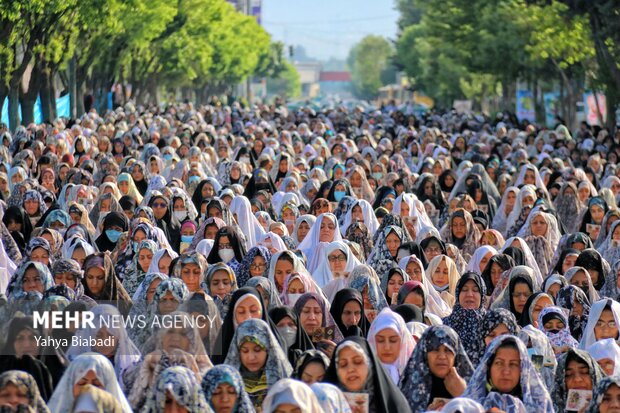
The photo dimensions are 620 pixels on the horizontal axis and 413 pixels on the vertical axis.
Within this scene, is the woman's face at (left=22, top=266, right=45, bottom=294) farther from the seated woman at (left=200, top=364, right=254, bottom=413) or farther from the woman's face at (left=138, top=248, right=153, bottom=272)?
the seated woman at (left=200, top=364, right=254, bottom=413)

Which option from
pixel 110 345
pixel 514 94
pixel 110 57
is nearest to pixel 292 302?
pixel 110 345

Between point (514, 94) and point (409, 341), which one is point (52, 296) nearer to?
point (409, 341)

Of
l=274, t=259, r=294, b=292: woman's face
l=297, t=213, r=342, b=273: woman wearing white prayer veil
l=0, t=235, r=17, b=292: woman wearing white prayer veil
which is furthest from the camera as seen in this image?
l=297, t=213, r=342, b=273: woman wearing white prayer veil

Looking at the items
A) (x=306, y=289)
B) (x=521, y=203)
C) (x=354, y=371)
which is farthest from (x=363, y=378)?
(x=521, y=203)

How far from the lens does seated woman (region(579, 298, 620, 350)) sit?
38.4ft

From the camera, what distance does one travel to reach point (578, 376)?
10.1m

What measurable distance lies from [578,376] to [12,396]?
11.1ft

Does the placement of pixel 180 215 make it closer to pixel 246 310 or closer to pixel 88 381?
pixel 246 310

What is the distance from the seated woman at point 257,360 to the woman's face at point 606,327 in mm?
2718

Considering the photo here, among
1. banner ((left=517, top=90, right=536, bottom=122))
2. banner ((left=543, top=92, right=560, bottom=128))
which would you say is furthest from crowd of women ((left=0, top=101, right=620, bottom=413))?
banner ((left=517, top=90, right=536, bottom=122))

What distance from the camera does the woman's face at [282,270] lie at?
1378 cm

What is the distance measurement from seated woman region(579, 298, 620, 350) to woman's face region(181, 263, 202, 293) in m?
3.05

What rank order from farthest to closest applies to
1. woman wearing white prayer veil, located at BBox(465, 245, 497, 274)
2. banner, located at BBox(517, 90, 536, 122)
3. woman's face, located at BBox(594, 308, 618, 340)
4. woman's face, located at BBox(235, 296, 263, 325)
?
1. banner, located at BBox(517, 90, 536, 122)
2. woman wearing white prayer veil, located at BBox(465, 245, 497, 274)
3. woman's face, located at BBox(594, 308, 618, 340)
4. woman's face, located at BBox(235, 296, 263, 325)

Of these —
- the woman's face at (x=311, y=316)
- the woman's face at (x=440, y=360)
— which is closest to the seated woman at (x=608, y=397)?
the woman's face at (x=440, y=360)
